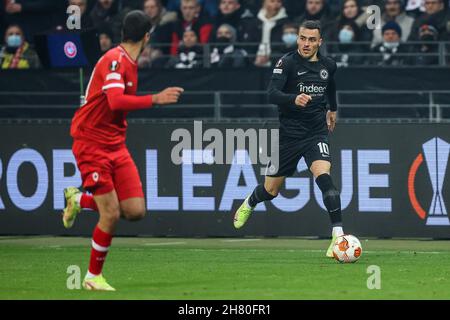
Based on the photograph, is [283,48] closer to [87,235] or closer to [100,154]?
[87,235]

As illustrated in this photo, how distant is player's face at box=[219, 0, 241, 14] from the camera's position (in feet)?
66.3

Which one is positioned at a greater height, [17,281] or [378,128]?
[378,128]

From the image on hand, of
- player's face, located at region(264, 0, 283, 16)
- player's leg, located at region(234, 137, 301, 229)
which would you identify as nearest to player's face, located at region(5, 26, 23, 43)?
player's face, located at region(264, 0, 283, 16)

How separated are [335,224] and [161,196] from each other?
435cm

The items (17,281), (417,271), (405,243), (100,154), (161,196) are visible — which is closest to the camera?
(100,154)

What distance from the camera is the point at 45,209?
17.8 metres

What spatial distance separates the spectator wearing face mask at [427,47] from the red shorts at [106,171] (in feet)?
27.3

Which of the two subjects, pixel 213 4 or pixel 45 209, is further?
pixel 213 4

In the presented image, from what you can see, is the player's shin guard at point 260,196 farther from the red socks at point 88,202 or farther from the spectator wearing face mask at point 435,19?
the spectator wearing face mask at point 435,19

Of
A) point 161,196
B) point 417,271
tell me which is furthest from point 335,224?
point 161,196

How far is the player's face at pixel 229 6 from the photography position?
20.2m

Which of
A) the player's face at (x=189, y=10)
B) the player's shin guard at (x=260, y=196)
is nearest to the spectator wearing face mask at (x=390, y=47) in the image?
the player's face at (x=189, y=10)

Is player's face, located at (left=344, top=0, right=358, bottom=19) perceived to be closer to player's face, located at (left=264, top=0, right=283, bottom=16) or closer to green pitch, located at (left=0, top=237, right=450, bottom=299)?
player's face, located at (left=264, top=0, right=283, bottom=16)

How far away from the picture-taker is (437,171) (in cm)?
1658
